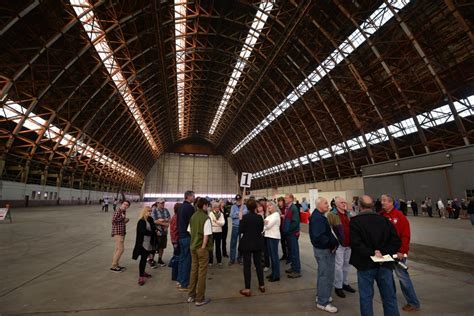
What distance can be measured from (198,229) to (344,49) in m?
24.2

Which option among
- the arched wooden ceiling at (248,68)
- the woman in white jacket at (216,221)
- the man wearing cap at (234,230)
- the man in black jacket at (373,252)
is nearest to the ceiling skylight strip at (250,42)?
the arched wooden ceiling at (248,68)

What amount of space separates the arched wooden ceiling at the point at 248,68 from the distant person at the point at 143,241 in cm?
1659

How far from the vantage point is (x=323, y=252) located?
14.1 feet

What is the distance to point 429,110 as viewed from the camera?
20.3 m

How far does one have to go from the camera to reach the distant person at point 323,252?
408 cm

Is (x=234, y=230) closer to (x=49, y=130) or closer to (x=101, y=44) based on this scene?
(x=101, y=44)

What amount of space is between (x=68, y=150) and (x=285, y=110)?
3002 cm

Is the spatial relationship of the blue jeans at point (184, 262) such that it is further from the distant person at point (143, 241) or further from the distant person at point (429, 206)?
the distant person at point (429, 206)

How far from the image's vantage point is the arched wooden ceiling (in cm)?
1717

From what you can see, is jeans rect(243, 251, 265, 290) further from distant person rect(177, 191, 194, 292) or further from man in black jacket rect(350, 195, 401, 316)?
man in black jacket rect(350, 195, 401, 316)

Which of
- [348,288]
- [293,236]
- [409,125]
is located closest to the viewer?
[348,288]

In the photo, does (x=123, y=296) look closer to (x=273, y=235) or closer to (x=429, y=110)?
(x=273, y=235)

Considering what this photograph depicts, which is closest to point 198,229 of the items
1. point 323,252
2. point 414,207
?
point 323,252

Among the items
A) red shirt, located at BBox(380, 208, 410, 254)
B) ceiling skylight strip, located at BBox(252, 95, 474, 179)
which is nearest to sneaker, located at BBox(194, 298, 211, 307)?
red shirt, located at BBox(380, 208, 410, 254)
